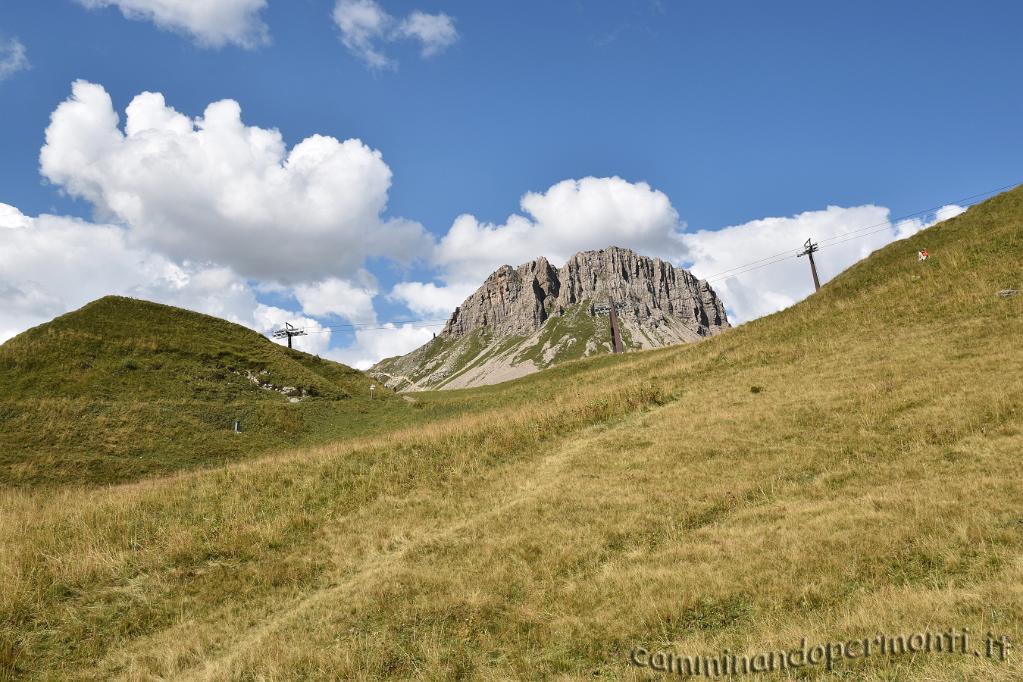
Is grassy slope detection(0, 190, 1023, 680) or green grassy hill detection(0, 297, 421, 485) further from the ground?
green grassy hill detection(0, 297, 421, 485)

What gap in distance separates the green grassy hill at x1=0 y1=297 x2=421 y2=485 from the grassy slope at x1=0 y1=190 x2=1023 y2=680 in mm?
13046

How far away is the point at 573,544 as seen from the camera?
38.0 feet

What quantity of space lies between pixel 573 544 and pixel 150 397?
44.6 m

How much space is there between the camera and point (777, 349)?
30.9 meters

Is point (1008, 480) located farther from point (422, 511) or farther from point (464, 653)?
point (422, 511)

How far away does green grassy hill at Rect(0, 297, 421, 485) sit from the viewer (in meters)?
30.7

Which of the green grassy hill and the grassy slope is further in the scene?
the green grassy hill

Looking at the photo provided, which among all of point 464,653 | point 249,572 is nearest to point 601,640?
point 464,653

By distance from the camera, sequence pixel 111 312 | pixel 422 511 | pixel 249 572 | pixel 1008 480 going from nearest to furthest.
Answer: pixel 1008 480 < pixel 249 572 < pixel 422 511 < pixel 111 312

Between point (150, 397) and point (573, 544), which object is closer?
point (573, 544)

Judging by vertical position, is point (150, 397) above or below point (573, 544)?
above

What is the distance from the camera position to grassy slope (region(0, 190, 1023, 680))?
7.84 metres

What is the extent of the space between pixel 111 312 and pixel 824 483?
66565mm

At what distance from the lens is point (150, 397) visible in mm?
43625
